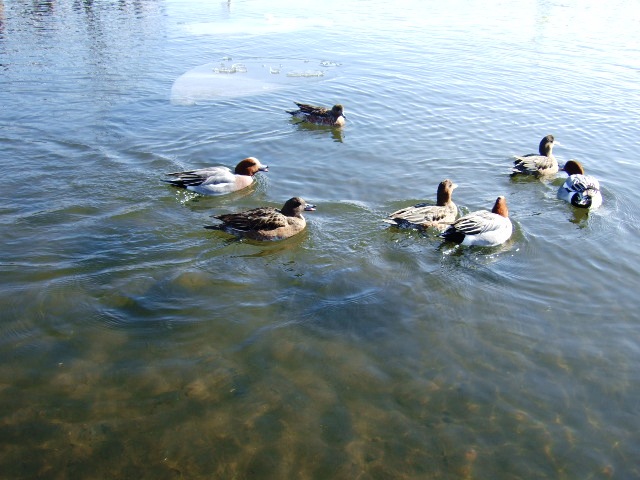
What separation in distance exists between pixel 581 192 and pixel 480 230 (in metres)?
3.09

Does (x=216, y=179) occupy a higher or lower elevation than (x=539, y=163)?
lower

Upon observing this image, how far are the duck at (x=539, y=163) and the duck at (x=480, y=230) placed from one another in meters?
3.10

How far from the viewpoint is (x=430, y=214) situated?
10250 mm

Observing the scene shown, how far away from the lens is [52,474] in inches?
204

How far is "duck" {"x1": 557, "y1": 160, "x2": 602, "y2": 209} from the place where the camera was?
37.0 feet

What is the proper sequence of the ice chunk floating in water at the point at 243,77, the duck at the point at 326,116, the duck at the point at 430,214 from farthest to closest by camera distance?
the ice chunk floating in water at the point at 243,77
the duck at the point at 326,116
the duck at the point at 430,214

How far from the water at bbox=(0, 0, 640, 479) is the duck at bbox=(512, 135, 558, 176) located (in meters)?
0.39

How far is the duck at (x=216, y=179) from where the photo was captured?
11.2m

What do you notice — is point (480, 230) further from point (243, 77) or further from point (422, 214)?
point (243, 77)

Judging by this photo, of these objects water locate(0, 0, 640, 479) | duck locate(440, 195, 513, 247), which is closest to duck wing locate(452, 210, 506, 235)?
duck locate(440, 195, 513, 247)

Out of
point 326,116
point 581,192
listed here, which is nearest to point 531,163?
point 581,192

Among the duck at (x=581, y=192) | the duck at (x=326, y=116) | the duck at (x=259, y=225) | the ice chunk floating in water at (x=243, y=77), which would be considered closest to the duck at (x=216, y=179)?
the duck at (x=259, y=225)

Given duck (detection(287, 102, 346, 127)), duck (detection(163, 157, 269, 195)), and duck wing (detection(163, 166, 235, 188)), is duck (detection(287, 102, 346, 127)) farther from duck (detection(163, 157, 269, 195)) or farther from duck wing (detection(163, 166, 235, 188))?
duck wing (detection(163, 166, 235, 188))

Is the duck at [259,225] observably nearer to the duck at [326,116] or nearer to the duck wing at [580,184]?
the duck wing at [580,184]
